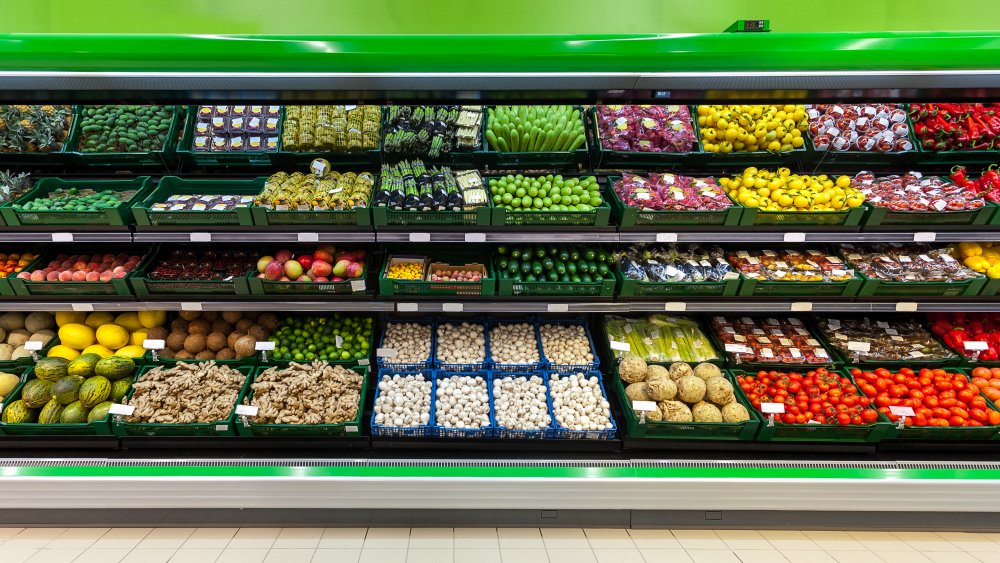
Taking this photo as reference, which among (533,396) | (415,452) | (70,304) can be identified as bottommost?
(415,452)

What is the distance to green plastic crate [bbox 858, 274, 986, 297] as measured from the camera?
2828 mm

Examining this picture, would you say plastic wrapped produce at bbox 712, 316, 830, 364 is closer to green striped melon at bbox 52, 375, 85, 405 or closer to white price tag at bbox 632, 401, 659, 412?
white price tag at bbox 632, 401, 659, 412

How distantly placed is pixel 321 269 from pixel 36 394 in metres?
1.74

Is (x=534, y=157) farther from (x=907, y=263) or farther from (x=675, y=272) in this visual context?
(x=907, y=263)

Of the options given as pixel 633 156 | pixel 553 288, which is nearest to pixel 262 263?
pixel 553 288

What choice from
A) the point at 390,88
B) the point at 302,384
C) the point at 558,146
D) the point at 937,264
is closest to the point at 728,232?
the point at 558,146

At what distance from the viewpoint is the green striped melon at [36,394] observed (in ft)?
9.02

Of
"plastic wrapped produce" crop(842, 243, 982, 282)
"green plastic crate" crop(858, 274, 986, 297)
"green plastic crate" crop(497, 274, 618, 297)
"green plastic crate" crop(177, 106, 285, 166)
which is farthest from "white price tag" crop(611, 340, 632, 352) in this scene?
"green plastic crate" crop(177, 106, 285, 166)

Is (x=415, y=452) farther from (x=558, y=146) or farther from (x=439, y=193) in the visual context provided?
(x=558, y=146)

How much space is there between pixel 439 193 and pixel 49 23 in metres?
2.08

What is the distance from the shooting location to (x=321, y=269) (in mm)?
2898

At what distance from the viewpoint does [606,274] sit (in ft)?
9.73

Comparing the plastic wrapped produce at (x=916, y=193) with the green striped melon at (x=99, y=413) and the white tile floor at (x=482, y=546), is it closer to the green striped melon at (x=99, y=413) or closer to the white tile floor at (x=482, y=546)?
the white tile floor at (x=482, y=546)

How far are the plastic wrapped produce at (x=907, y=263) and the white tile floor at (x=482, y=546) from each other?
Answer: 4.90 feet
